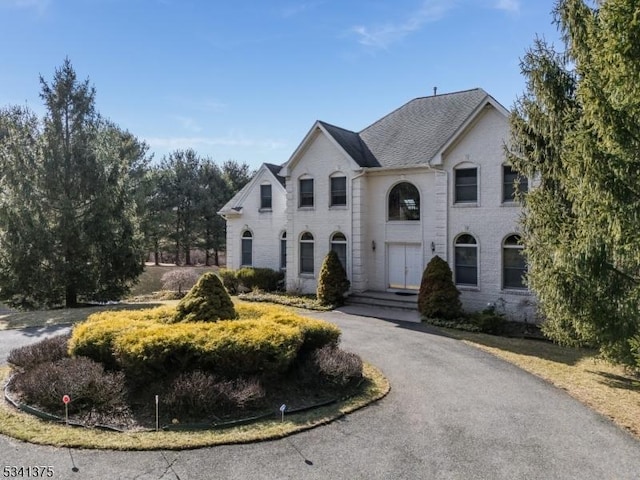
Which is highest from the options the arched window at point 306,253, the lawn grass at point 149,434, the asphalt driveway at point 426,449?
the arched window at point 306,253

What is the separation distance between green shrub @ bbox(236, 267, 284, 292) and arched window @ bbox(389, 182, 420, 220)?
7691mm

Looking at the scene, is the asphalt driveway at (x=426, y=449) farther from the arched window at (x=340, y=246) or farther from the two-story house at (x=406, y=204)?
the arched window at (x=340, y=246)

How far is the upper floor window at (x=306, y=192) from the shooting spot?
2166 cm

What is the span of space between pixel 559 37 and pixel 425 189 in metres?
9.16

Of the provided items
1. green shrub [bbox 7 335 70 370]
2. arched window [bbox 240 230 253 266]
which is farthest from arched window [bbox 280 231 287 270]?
green shrub [bbox 7 335 70 370]

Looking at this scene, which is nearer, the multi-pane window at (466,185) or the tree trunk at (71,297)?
the multi-pane window at (466,185)

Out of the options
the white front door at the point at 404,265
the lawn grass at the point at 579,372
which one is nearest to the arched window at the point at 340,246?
the white front door at the point at 404,265

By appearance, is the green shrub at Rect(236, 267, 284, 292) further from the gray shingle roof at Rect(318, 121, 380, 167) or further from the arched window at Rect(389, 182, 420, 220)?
the gray shingle roof at Rect(318, 121, 380, 167)

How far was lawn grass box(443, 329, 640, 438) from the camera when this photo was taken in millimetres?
7793

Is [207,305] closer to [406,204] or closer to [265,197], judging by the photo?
[406,204]

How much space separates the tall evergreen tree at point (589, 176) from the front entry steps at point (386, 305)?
22.4 ft

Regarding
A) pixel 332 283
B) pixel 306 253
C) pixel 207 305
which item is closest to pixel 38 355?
pixel 207 305

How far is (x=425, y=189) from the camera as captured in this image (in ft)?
61.7

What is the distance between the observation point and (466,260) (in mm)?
17547
